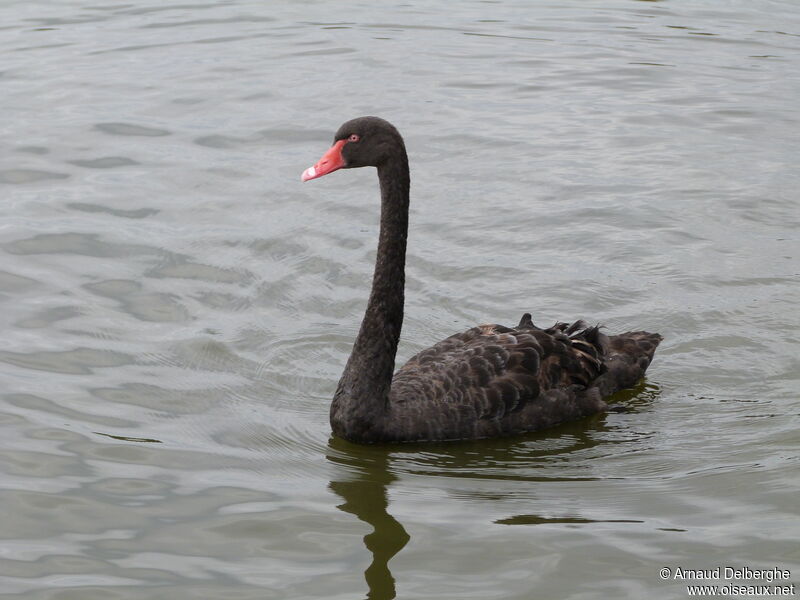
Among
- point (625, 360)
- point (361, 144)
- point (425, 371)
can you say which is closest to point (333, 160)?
point (361, 144)

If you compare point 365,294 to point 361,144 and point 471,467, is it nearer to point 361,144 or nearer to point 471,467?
point 361,144

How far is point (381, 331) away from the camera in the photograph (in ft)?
21.9

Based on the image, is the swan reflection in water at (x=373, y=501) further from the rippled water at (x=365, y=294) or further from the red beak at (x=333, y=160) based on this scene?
the red beak at (x=333, y=160)

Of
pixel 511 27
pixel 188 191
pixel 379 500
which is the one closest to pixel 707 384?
pixel 379 500

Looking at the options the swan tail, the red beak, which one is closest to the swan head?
the red beak

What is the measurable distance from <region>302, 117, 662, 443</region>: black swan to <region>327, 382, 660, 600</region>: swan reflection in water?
9 cm

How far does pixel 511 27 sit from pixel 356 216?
7415 mm

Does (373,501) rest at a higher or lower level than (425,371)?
lower

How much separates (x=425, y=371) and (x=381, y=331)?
0.39 meters

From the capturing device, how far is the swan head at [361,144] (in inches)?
251

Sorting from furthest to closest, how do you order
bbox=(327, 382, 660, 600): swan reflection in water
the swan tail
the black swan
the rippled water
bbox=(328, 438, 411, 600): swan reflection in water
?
the swan tail, the black swan, bbox=(327, 382, 660, 600): swan reflection in water, the rippled water, bbox=(328, 438, 411, 600): swan reflection in water

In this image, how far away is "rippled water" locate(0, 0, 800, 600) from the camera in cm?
550

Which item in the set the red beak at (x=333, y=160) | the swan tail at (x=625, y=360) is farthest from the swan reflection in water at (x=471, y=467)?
the red beak at (x=333, y=160)

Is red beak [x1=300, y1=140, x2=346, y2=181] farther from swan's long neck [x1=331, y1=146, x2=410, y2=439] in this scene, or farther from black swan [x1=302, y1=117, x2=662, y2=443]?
swan's long neck [x1=331, y1=146, x2=410, y2=439]
